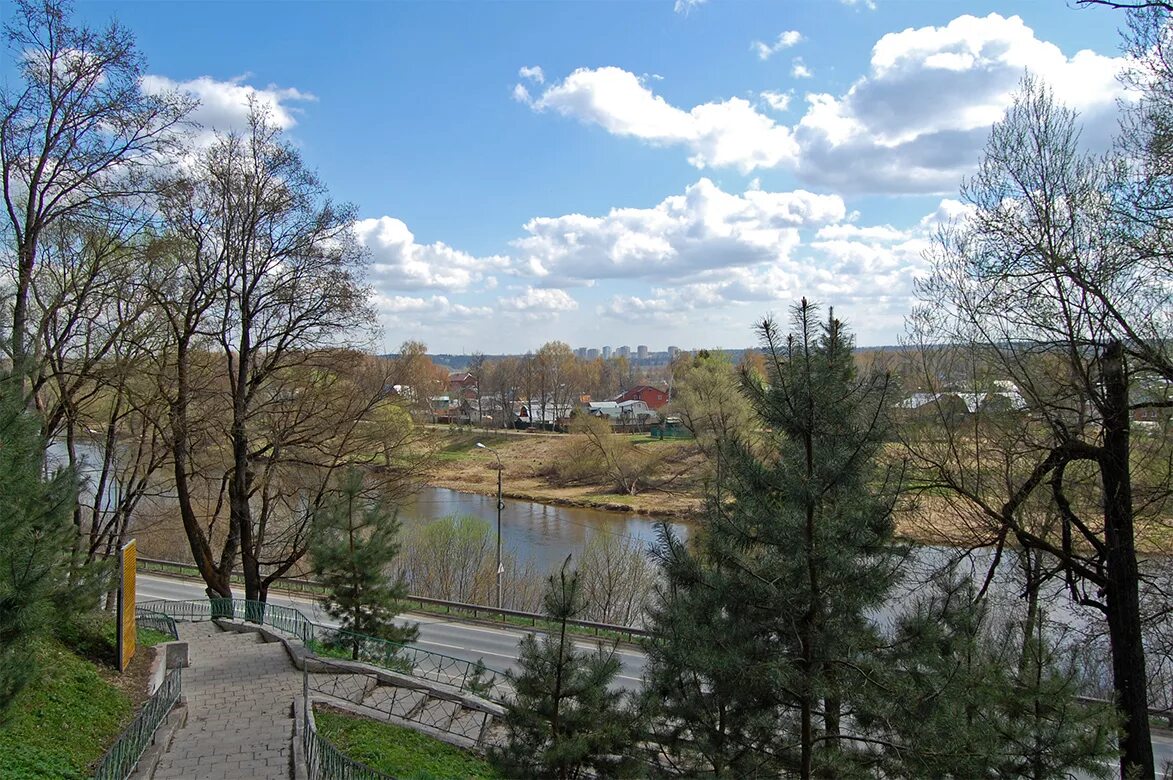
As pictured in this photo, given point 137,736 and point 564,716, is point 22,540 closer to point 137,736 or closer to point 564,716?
point 137,736

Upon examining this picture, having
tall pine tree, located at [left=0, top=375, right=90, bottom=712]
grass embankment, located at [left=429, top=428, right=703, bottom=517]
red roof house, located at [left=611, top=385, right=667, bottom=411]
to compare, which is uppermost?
red roof house, located at [left=611, top=385, right=667, bottom=411]

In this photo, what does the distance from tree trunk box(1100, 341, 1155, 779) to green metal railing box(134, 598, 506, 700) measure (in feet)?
24.8

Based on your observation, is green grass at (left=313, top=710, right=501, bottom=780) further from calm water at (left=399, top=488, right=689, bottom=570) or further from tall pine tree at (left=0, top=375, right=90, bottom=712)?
calm water at (left=399, top=488, right=689, bottom=570)

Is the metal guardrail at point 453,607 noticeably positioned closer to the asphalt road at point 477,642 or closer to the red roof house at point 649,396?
the asphalt road at point 477,642

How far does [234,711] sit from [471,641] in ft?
33.8

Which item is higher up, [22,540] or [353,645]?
[22,540]

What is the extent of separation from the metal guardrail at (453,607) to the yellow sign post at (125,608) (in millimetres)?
3541

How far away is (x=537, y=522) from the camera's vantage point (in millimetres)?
40656

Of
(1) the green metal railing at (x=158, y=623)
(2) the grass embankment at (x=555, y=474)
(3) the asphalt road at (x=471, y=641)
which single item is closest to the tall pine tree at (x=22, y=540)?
(1) the green metal railing at (x=158, y=623)

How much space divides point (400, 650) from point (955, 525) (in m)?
10.6

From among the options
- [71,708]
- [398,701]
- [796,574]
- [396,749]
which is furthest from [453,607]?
[796,574]

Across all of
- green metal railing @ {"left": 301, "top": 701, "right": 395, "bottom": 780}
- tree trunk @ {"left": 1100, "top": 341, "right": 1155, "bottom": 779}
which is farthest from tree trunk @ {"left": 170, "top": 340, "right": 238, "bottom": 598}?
tree trunk @ {"left": 1100, "top": 341, "right": 1155, "bottom": 779}

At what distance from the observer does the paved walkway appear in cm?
813

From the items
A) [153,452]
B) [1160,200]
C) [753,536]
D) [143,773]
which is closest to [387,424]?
[153,452]
